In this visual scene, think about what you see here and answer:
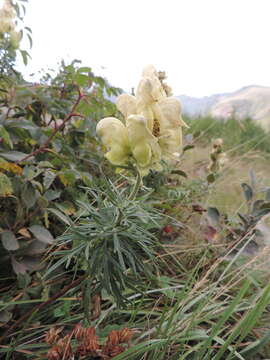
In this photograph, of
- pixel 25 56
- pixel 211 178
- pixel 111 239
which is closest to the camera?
pixel 111 239

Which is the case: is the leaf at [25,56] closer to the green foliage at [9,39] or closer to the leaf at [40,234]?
the green foliage at [9,39]

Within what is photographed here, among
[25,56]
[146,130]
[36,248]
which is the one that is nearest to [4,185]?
[36,248]

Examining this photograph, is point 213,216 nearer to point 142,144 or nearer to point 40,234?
point 40,234

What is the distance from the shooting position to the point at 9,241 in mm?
942

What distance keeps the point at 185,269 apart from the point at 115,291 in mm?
701

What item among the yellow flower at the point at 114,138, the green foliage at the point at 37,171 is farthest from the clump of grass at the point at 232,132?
the yellow flower at the point at 114,138

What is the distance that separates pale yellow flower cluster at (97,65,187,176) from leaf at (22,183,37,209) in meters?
0.44

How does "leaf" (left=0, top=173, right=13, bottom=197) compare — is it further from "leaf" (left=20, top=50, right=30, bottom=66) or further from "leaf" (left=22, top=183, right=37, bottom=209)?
"leaf" (left=20, top=50, right=30, bottom=66)

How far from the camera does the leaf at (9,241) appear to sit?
0.93m

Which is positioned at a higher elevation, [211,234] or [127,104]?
[127,104]

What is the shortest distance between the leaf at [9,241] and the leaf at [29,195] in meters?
0.11

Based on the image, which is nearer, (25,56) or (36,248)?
(36,248)

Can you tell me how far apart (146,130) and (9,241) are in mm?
609

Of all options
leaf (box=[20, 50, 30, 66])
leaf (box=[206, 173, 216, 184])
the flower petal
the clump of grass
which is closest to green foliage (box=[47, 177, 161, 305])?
the flower petal
